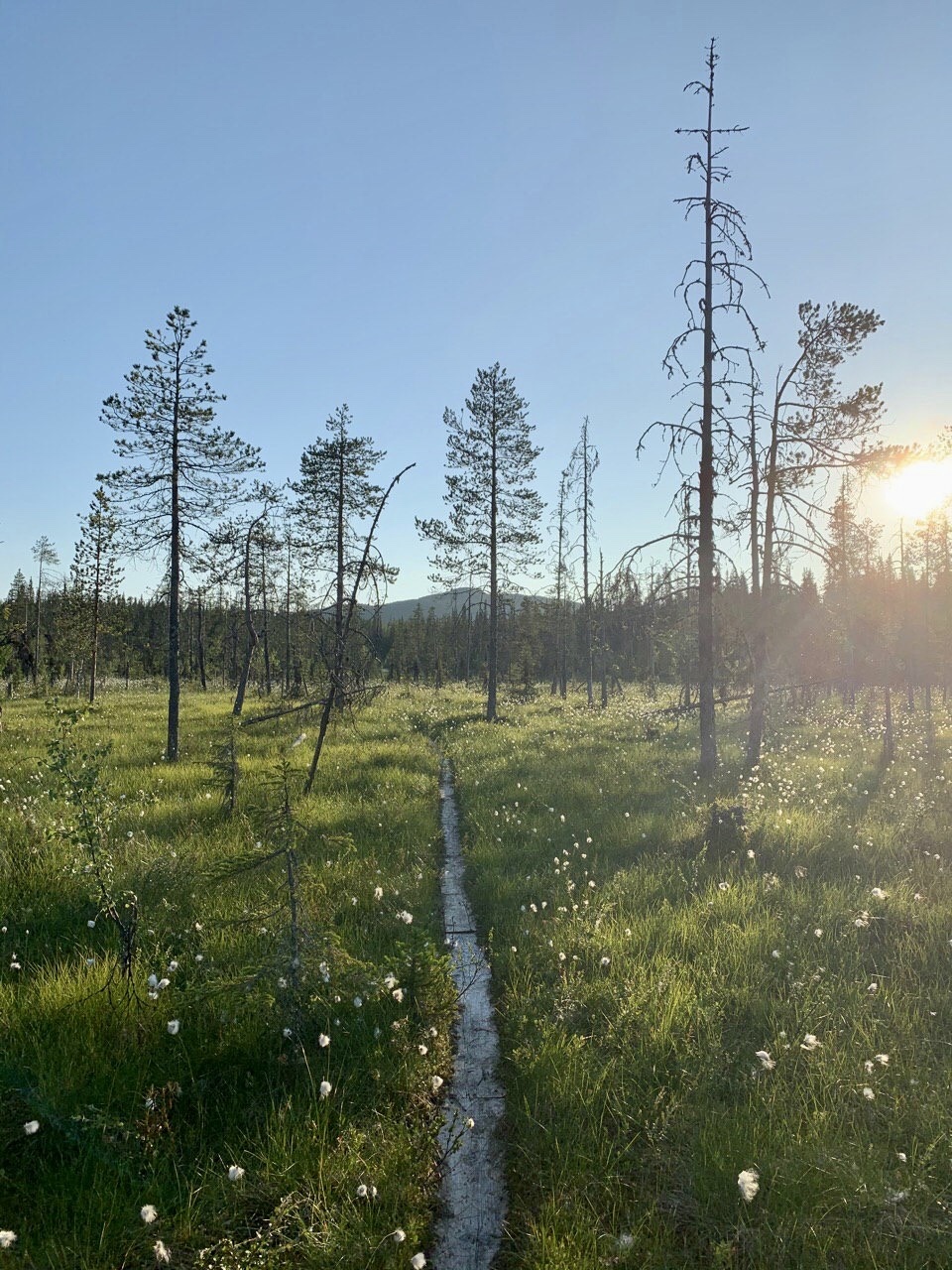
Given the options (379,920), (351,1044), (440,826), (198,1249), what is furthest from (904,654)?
(198,1249)

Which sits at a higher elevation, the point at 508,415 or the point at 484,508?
the point at 508,415

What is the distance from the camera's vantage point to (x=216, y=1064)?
4.33 m

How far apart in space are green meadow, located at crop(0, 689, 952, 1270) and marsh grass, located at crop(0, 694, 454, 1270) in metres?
0.02

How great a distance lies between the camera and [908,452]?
13000 mm

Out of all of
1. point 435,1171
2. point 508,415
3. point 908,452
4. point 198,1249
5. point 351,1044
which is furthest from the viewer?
point 508,415

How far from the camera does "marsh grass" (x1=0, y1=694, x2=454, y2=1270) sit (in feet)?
10.4

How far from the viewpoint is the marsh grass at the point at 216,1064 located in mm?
3174

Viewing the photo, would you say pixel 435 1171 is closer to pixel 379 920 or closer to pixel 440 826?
pixel 379 920

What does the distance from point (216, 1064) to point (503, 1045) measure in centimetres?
204

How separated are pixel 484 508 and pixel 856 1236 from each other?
80.5 feet

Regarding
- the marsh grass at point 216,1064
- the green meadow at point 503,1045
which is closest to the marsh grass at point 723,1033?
the green meadow at point 503,1045

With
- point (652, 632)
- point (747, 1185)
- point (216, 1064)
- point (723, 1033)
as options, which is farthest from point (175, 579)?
point (747, 1185)

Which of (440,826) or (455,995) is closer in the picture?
(455,995)

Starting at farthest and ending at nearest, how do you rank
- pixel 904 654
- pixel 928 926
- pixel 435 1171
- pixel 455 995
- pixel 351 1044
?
pixel 904 654 → pixel 928 926 → pixel 455 995 → pixel 351 1044 → pixel 435 1171
